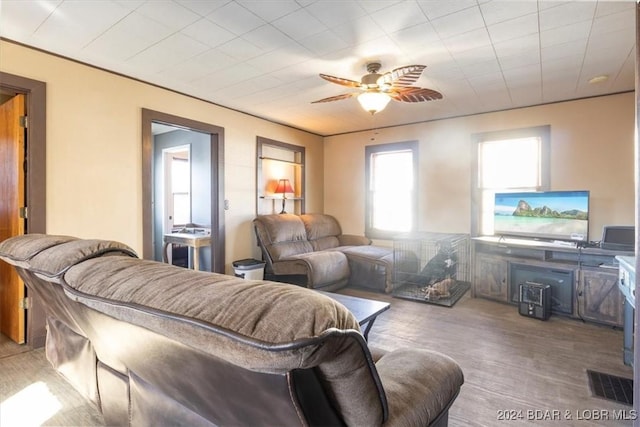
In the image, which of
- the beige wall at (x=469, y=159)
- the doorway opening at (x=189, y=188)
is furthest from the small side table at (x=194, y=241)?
the beige wall at (x=469, y=159)

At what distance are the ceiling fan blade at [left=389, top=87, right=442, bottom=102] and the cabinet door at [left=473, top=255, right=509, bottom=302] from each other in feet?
7.49

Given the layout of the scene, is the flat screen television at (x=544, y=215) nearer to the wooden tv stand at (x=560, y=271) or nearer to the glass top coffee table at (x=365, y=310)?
the wooden tv stand at (x=560, y=271)

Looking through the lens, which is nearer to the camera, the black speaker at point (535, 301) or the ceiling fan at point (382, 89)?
the ceiling fan at point (382, 89)

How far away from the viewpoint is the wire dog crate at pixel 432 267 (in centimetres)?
425

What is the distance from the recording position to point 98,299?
0.98 metres

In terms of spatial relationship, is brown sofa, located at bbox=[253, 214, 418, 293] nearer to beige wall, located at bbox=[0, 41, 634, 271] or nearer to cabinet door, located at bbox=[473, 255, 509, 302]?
beige wall, located at bbox=[0, 41, 634, 271]

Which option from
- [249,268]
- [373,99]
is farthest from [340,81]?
[249,268]

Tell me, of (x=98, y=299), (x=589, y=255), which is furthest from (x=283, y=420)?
(x=589, y=255)

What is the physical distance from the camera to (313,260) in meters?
4.26

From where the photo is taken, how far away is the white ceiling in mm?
2178

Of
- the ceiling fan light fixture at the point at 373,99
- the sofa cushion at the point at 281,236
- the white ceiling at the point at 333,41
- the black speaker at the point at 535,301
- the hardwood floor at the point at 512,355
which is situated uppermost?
the white ceiling at the point at 333,41

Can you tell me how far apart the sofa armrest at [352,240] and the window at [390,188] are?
159 millimetres

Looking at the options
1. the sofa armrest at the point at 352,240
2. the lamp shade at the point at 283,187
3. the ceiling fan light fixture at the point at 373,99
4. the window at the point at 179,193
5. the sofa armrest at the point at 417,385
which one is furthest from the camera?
the window at the point at 179,193

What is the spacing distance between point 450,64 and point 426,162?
225cm
